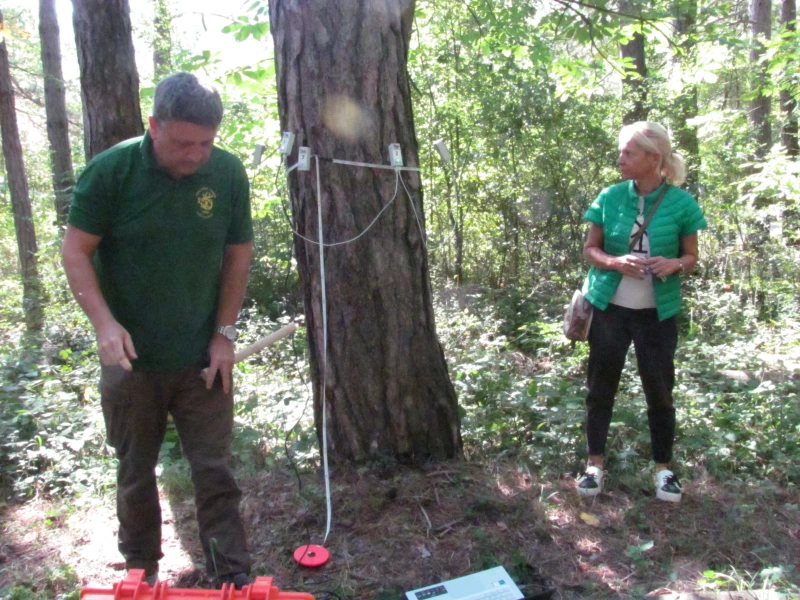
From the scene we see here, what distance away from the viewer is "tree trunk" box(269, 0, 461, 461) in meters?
3.45

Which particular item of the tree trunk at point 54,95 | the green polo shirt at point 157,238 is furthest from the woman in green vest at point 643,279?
the tree trunk at point 54,95

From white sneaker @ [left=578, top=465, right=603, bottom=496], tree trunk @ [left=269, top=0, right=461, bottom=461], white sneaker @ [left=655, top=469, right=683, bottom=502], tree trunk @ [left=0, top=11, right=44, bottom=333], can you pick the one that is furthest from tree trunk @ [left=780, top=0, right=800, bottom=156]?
tree trunk @ [left=0, top=11, right=44, bottom=333]

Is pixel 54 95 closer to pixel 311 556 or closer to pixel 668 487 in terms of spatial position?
pixel 311 556

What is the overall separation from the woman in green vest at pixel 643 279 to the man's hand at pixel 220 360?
6.35ft

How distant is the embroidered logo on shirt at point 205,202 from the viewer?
2.50 meters

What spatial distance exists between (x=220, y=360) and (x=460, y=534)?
4.67 ft

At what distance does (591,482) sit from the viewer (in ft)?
11.5

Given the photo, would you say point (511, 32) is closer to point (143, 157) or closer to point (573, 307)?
point (573, 307)

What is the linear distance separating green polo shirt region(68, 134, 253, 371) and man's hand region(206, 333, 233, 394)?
0.14 feet

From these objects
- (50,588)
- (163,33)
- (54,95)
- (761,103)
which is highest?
(163,33)

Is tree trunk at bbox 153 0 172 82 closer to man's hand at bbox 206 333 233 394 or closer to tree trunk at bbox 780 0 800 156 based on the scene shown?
tree trunk at bbox 780 0 800 156

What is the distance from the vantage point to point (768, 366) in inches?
217

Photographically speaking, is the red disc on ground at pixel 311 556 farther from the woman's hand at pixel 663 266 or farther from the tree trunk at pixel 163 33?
the tree trunk at pixel 163 33

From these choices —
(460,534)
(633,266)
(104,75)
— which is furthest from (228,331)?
(104,75)
